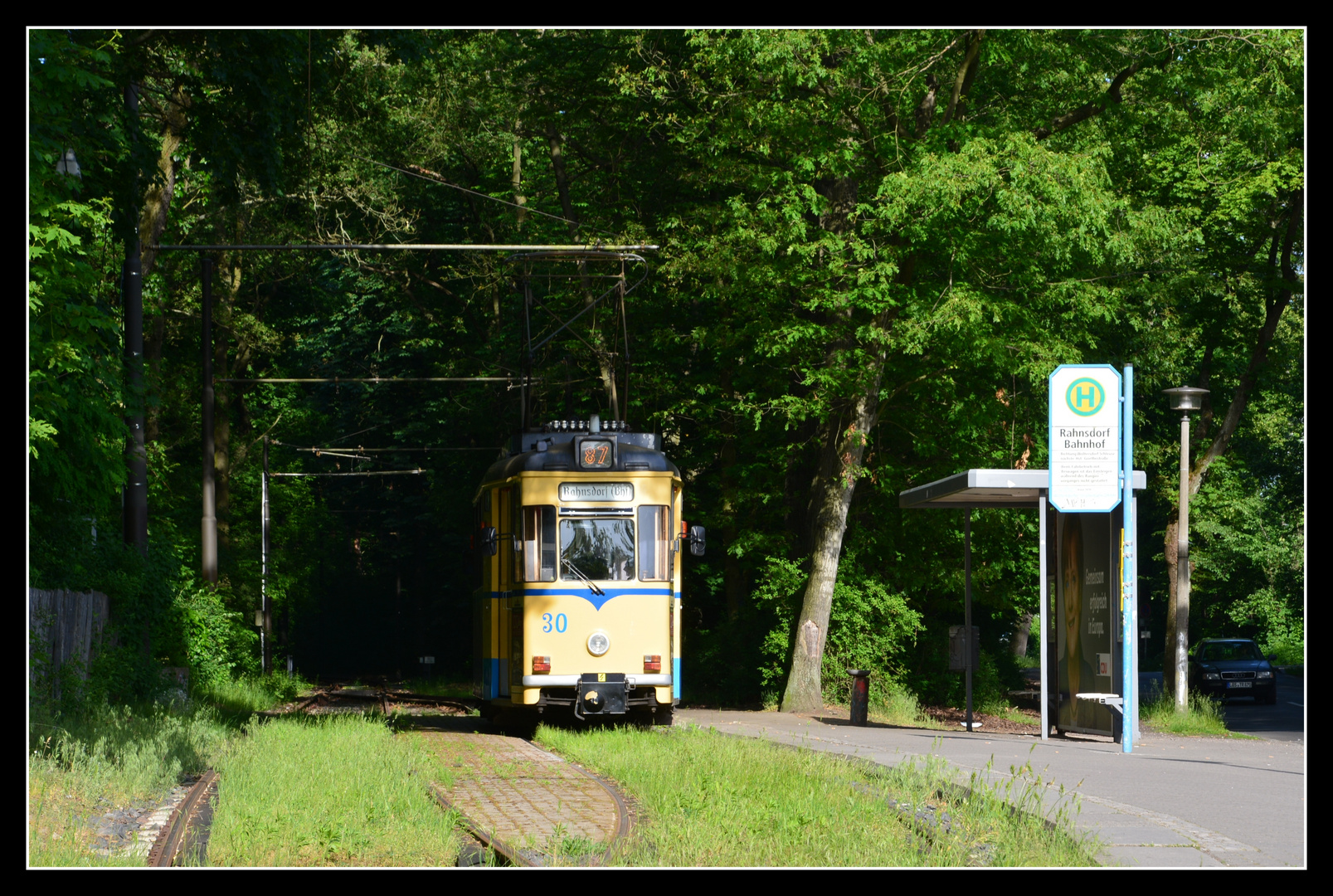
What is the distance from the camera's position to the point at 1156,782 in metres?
11.8

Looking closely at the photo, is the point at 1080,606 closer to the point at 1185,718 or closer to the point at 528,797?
the point at 1185,718

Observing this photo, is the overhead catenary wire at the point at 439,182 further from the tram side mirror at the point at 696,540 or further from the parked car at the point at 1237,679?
the parked car at the point at 1237,679

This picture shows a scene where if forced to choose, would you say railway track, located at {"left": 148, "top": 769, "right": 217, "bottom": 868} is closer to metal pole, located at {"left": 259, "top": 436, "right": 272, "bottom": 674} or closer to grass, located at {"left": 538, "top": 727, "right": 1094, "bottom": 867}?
grass, located at {"left": 538, "top": 727, "right": 1094, "bottom": 867}

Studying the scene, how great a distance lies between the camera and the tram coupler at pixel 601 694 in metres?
18.2

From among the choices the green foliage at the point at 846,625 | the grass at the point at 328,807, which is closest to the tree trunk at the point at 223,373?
the green foliage at the point at 846,625

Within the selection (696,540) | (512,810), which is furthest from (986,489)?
(512,810)

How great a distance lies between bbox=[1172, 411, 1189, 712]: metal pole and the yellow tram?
9.22 meters

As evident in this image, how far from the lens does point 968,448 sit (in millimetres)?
26750

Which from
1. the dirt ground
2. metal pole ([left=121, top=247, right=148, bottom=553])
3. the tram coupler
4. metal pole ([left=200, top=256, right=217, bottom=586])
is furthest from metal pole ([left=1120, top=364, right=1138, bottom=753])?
metal pole ([left=200, top=256, right=217, bottom=586])

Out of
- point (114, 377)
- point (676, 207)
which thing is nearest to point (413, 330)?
point (676, 207)

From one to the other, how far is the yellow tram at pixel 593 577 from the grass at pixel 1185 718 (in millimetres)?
6695

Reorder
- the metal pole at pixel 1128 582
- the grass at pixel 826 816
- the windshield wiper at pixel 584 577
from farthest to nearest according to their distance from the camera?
the windshield wiper at pixel 584 577
the metal pole at pixel 1128 582
the grass at pixel 826 816

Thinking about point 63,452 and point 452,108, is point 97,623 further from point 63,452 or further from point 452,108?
point 452,108

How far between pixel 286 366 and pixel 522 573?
3767 centimetres
